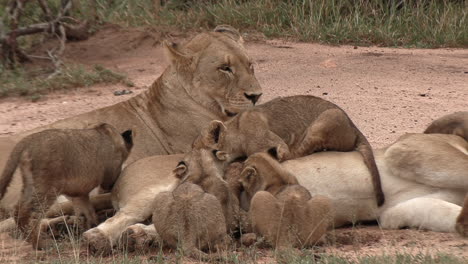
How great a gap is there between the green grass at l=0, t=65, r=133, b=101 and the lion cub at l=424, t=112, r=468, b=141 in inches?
190

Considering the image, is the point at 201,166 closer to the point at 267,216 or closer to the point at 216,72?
the point at 267,216

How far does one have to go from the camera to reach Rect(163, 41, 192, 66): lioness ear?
752cm

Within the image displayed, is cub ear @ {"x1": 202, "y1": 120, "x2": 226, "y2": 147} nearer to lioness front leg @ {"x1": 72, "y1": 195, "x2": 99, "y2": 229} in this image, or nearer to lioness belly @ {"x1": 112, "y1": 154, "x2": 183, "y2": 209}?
lioness belly @ {"x1": 112, "y1": 154, "x2": 183, "y2": 209}

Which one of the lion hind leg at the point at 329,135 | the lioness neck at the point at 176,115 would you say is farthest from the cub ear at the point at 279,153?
the lioness neck at the point at 176,115

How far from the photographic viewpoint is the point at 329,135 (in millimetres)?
6672

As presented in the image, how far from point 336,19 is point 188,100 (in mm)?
5806

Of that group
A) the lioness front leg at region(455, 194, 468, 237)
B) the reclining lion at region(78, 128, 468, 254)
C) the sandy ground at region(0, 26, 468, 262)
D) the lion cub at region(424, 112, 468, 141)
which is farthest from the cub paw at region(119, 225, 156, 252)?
the sandy ground at region(0, 26, 468, 262)

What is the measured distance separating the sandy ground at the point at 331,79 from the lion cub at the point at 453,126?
1653mm

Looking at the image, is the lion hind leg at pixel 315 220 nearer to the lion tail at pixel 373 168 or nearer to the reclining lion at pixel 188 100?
the lion tail at pixel 373 168

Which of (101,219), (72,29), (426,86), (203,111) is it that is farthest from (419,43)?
(101,219)

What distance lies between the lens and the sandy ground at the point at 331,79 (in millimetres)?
9781

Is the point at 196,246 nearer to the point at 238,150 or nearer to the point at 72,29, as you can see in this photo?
A: the point at 238,150

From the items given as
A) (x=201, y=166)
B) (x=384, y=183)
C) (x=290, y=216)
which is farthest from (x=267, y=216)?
(x=384, y=183)

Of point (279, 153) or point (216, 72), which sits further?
point (216, 72)
